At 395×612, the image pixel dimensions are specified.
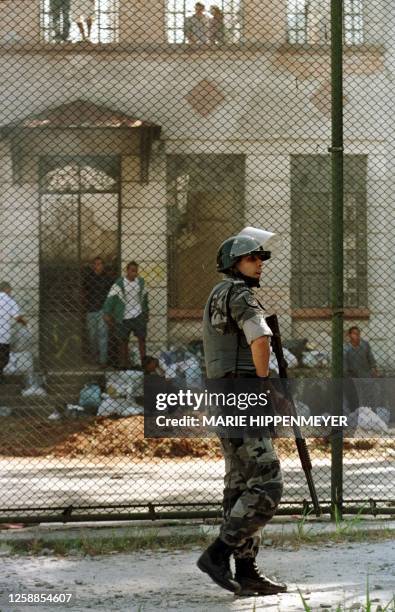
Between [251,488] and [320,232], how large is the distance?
38.3ft

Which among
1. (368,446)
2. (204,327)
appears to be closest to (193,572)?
(204,327)

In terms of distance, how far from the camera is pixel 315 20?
58.1ft

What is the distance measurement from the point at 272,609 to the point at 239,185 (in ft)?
39.6

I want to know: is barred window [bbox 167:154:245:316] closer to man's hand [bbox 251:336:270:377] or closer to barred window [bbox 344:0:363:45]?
barred window [bbox 344:0:363:45]

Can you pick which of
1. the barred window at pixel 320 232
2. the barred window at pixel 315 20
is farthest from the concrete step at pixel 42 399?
the barred window at pixel 315 20

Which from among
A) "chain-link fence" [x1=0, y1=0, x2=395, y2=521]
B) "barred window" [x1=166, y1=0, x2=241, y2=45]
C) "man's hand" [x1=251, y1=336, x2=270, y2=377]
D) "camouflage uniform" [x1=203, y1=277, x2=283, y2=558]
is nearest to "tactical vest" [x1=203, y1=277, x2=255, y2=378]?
"camouflage uniform" [x1=203, y1=277, x2=283, y2=558]

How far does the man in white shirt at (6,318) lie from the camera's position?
15055 mm

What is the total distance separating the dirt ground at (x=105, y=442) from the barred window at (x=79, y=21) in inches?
236

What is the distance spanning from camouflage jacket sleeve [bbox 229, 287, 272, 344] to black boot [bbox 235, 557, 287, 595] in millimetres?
1086

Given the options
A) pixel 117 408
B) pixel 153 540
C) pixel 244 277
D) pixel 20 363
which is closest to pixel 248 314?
pixel 244 277

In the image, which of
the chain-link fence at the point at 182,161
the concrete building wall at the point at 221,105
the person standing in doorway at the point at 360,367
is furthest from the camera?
the concrete building wall at the point at 221,105

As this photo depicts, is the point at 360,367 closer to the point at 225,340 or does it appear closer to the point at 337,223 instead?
the point at 337,223

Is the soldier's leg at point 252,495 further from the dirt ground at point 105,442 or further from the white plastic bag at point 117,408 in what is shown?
the white plastic bag at point 117,408

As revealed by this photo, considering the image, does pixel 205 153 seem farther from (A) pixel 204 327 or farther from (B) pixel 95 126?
(A) pixel 204 327
